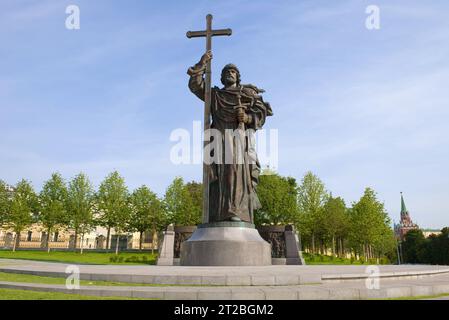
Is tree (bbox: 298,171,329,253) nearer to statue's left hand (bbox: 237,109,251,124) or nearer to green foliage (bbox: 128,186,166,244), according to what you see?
green foliage (bbox: 128,186,166,244)

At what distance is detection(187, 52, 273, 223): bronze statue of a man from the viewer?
15.1 metres

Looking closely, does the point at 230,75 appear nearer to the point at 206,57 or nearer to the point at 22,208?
the point at 206,57

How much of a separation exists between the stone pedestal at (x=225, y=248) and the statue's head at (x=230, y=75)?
6.47m

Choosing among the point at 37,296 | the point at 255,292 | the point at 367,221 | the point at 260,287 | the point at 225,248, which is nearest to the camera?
the point at 255,292

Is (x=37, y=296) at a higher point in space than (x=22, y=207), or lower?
lower

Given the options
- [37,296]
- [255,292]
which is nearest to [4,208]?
[37,296]

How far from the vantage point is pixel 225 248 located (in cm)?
1311

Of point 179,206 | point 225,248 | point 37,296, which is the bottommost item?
point 37,296

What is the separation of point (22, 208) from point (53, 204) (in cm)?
413

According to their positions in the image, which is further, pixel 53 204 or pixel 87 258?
pixel 53 204
